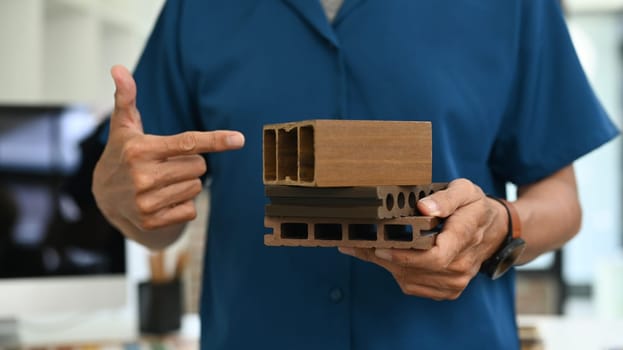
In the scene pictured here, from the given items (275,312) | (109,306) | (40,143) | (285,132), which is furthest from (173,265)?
(285,132)

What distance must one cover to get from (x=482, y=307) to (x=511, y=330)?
9 cm

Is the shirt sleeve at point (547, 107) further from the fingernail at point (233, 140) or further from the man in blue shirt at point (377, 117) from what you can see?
the fingernail at point (233, 140)

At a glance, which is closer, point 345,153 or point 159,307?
point 345,153

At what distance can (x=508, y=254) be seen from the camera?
40.1 inches

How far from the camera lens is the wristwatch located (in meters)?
1.02

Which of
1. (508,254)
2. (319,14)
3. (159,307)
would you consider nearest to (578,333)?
(159,307)

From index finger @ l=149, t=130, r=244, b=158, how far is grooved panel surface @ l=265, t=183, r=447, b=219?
3.7 inches

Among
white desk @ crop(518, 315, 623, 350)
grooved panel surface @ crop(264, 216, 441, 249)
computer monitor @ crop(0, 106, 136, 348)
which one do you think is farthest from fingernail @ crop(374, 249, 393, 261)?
computer monitor @ crop(0, 106, 136, 348)

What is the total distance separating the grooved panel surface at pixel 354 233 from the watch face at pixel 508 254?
0.52ft

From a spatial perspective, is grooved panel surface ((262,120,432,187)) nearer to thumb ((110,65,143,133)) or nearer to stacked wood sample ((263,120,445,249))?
stacked wood sample ((263,120,445,249))

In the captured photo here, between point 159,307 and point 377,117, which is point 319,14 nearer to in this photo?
point 377,117

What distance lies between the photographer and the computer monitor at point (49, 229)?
2127 millimetres

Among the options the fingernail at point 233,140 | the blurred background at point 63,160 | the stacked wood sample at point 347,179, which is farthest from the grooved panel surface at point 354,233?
the blurred background at point 63,160

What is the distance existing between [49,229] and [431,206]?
5.02 feet
